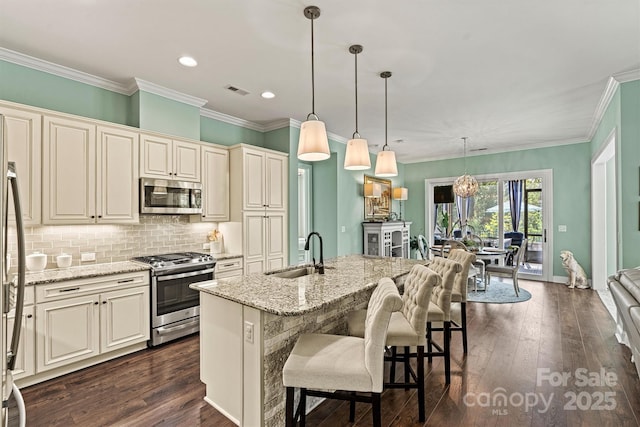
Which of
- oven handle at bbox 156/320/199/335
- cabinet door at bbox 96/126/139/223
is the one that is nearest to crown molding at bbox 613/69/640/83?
cabinet door at bbox 96/126/139/223

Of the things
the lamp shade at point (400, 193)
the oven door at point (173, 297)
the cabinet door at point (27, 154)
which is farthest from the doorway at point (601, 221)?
the cabinet door at point (27, 154)

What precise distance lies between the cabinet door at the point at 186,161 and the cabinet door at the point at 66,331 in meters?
1.59

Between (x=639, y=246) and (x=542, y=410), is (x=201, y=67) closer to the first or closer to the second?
(x=542, y=410)

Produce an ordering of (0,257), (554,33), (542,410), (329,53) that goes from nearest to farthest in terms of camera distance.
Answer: (0,257)
(542,410)
(554,33)
(329,53)

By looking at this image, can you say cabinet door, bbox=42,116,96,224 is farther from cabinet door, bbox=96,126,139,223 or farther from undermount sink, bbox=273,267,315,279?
undermount sink, bbox=273,267,315,279

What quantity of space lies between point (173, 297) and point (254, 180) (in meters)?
1.77

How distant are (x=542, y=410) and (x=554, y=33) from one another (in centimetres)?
291

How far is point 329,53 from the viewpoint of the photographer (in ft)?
9.46

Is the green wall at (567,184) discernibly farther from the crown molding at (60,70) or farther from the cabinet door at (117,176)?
the crown molding at (60,70)

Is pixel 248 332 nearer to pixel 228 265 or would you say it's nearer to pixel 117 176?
pixel 228 265

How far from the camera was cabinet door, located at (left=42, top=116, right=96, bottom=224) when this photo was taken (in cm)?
282

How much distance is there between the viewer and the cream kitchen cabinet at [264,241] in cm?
422

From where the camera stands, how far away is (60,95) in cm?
316

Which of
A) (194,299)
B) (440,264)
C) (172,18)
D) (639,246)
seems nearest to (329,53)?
(172,18)
